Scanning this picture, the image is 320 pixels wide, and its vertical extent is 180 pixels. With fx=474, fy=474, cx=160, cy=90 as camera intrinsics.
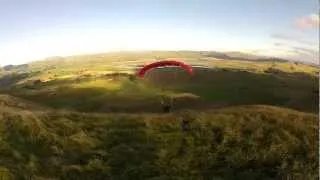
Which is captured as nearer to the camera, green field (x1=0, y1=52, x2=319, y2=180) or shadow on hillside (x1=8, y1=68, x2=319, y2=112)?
green field (x1=0, y1=52, x2=319, y2=180)

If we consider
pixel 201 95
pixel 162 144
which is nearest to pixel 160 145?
pixel 162 144

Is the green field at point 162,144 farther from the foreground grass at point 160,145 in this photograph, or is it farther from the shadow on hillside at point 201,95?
the shadow on hillside at point 201,95

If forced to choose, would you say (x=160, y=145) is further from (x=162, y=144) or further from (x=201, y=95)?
(x=201, y=95)

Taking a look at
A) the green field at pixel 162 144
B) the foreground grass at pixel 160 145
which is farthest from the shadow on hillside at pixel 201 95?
the foreground grass at pixel 160 145

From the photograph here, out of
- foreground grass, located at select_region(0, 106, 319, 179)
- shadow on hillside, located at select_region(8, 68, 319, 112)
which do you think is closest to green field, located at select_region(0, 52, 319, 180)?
foreground grass, located at select_region(0, 106, 319, 179)

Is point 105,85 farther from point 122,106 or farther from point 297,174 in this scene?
point 297,174

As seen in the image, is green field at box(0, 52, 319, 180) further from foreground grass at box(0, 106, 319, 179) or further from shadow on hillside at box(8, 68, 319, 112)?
shadow on hillside at box(8, 68, 319, 112)
